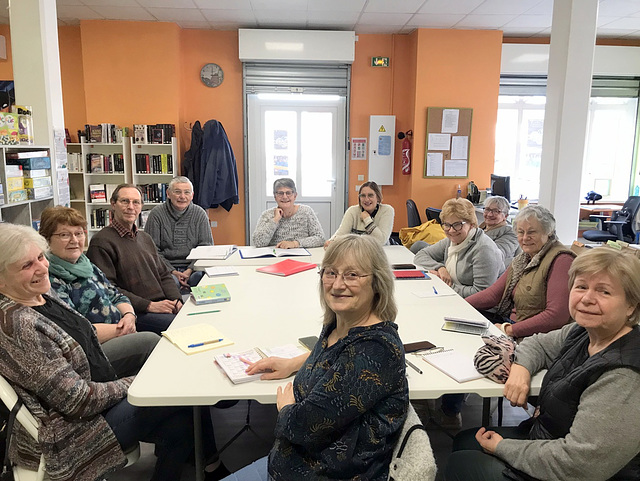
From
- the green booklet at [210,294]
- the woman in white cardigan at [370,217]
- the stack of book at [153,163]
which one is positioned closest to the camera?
the green booklet at [210,294]

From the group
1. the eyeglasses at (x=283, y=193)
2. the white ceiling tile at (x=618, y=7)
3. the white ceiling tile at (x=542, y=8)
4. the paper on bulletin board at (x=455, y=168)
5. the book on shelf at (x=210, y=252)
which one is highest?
the white ceiling tile at (x=618, y=7)

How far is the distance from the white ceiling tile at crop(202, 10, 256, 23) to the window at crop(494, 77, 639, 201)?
370cm

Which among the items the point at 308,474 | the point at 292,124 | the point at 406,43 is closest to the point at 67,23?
the point at 292,124

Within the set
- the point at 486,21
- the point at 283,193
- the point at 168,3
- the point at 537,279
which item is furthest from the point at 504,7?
the point at 537,279

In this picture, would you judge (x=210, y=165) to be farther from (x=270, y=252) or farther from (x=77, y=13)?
(x=270, y=252)

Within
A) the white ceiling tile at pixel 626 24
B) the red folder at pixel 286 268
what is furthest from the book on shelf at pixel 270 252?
the white ceiling tile at pixel 626 24

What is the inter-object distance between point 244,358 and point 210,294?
865 millimetres

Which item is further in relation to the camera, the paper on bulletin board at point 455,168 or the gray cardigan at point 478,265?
the paper on bulletin board at point 455,168

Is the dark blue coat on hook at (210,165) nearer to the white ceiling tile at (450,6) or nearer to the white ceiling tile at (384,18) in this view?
the white ceiling tile at (384,18)

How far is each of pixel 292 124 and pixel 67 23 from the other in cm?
302

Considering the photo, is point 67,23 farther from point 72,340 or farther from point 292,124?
point 72,340

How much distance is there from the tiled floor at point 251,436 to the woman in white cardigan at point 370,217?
1.65 meters

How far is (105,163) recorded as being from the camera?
5992 millimetres

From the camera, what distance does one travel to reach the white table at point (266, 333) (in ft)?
5.39
